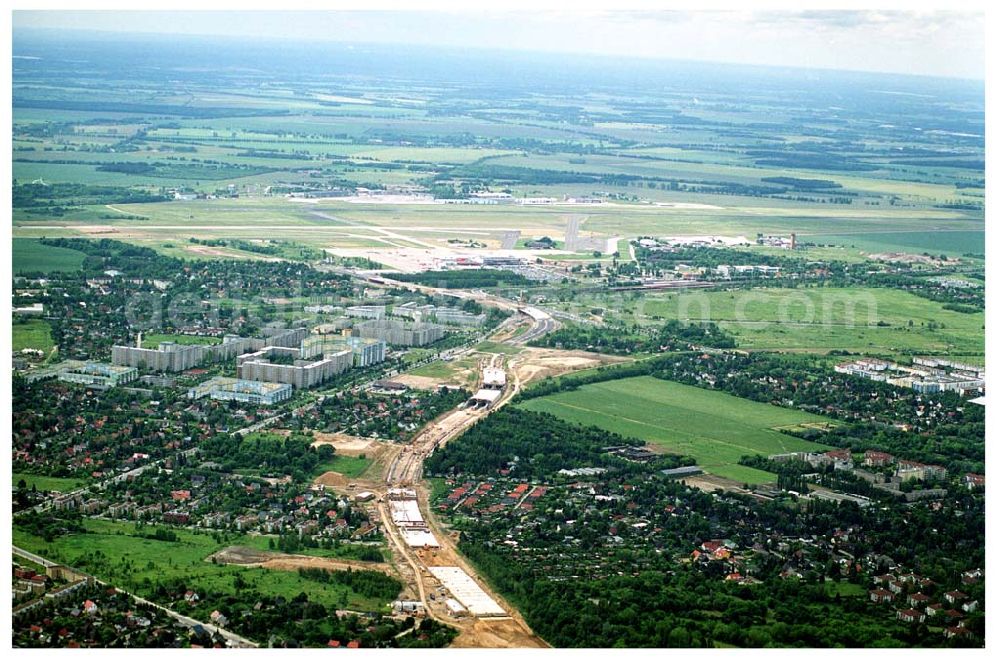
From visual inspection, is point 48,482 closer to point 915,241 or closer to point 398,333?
point 398,333

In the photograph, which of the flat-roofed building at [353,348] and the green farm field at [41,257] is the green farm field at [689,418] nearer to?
the flat-roofed building at [353,348]

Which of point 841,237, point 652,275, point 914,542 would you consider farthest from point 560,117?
point 914,542

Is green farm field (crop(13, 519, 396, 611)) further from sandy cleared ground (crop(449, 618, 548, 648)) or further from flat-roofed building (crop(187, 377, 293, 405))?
flat-roofed building (crop(187, 377, 293, 405))

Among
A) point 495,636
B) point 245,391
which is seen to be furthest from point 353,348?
point 495,636

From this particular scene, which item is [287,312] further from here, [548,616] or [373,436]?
[548,616]

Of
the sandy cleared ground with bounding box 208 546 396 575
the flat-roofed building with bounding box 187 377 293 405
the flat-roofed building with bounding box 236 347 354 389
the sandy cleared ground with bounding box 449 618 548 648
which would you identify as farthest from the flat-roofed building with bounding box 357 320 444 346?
the sandy cleared ground with bounding box 449 618 548 648

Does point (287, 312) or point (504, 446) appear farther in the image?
point (287, 312)
